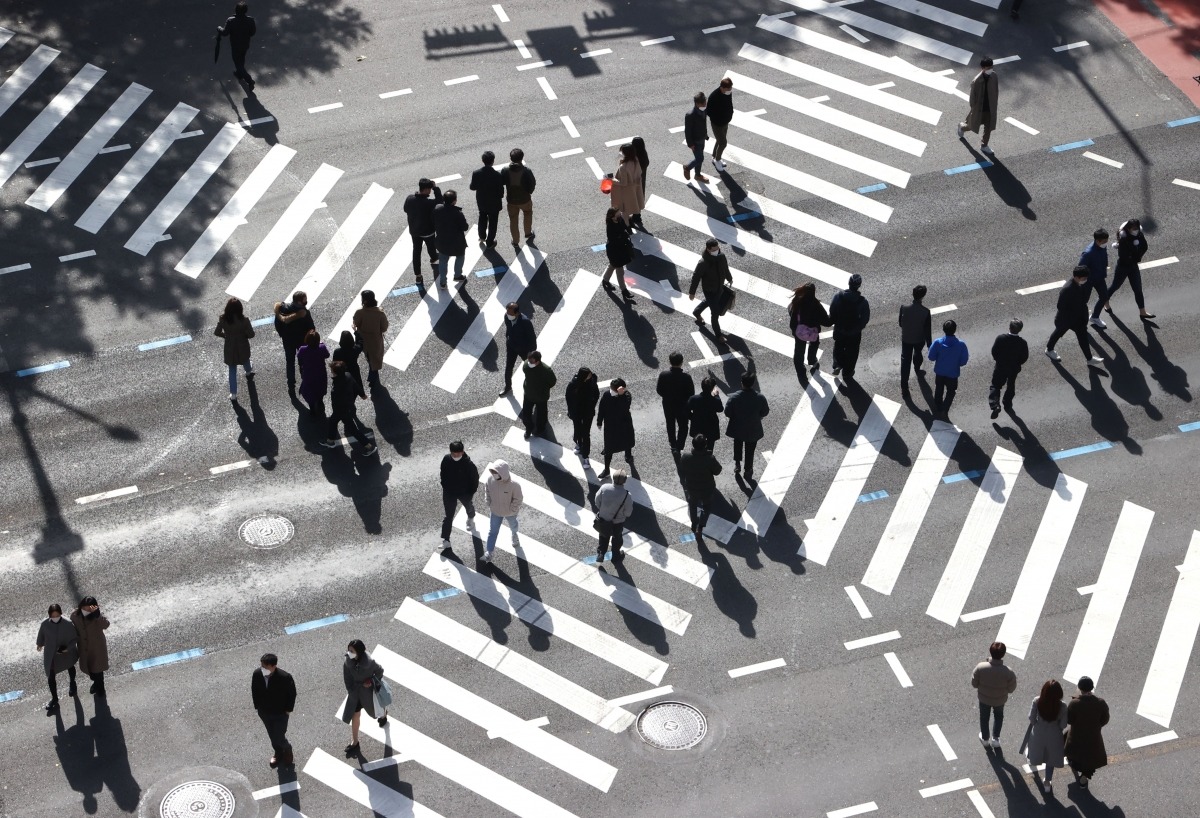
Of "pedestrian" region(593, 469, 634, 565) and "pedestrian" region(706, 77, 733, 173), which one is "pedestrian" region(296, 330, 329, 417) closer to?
"pedestrian" region(593, 469, 634, 565)

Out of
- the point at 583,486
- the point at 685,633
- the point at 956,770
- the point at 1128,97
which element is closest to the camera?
the point at 956,770

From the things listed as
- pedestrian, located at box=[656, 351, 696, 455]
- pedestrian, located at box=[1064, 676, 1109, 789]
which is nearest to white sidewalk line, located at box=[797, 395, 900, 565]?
pedestrian, located at box=[656, 351, 696, 455]

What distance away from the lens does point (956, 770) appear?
17.1 meters

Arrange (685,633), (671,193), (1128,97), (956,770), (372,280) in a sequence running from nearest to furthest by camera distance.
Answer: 1. (956,770)
2. (685,633)
3. (372,280)
4. (671,193)
5. (1128,97)

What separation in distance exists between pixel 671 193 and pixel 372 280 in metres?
5.18

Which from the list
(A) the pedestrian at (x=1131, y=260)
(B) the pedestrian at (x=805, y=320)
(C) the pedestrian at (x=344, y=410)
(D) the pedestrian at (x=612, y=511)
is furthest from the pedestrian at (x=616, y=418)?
(A) the pedestrian at (x=1131, y=260)

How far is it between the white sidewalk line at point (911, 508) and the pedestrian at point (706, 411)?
2.52m

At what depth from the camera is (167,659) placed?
18422 mm

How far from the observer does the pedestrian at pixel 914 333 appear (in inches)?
842

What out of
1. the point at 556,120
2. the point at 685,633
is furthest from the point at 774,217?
the point at 685,633

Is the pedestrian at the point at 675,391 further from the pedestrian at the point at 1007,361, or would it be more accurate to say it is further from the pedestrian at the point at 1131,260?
the pedestrian at the point at 1131,260

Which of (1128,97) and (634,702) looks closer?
(634,702)

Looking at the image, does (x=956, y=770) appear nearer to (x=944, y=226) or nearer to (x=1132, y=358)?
(x=1132, y=358)

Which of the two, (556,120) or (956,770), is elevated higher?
(556,120)
